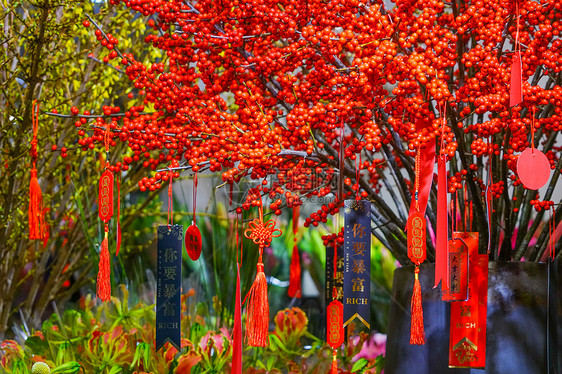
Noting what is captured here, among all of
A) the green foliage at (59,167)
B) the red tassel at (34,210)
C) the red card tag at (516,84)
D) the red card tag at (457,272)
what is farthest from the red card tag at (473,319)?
the green foliage at (59,167)

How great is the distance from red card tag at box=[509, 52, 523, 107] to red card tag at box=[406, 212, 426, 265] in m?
0.21

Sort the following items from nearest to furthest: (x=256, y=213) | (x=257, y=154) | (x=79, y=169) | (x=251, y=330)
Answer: (x=257, y=154) < (x=251, y=330) < (x=256, y=213) < (x=79, y=169)

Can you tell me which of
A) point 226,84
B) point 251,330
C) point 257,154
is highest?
point 226,84

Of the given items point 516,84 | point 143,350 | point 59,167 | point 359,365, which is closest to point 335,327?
point 359,365

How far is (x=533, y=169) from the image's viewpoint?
1.05m

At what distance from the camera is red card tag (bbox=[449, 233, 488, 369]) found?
115 centimetres

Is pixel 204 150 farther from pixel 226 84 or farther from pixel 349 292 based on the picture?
pixel 349 292

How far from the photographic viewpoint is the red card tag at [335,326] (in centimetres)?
122

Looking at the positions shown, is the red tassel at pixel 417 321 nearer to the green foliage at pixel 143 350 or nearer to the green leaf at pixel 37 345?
the green foliage at pixel 143 350

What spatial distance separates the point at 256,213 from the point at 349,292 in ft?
1.37

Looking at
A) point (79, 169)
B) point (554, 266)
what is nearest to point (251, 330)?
point (554, 266)

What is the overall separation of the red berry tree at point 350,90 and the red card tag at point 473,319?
0.21 feet

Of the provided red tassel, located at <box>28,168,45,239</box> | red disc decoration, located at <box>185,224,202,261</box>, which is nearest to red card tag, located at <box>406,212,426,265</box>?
red disc decoration, located at <box>185,224,202,261</box>

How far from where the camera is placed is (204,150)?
114cm
